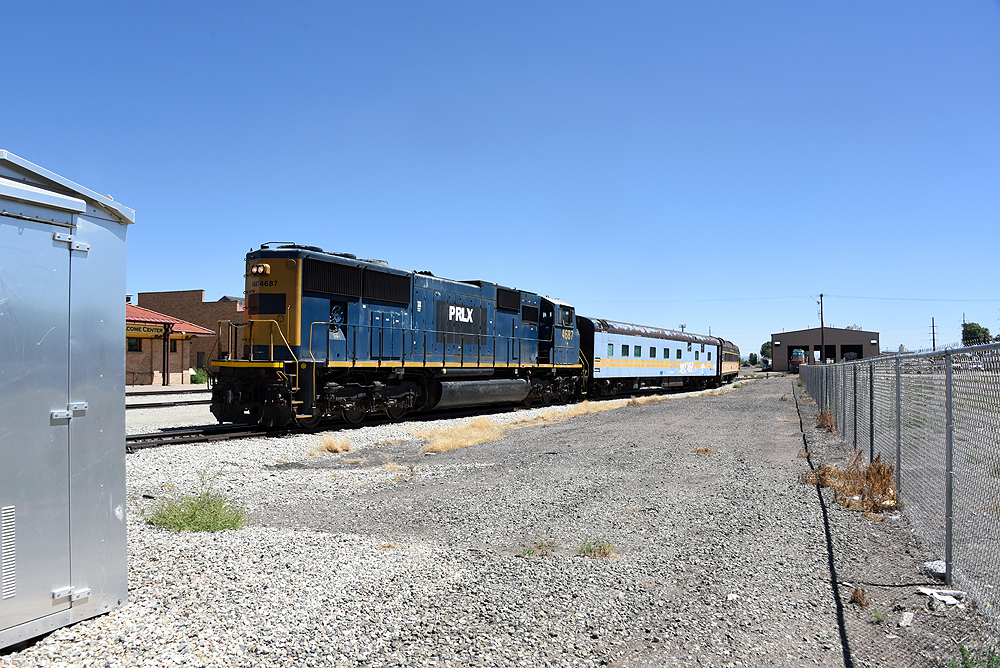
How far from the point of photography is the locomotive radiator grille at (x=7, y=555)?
3.57 m

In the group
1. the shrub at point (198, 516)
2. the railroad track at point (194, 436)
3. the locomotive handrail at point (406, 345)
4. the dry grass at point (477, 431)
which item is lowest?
the dry grass at point (477, 431)

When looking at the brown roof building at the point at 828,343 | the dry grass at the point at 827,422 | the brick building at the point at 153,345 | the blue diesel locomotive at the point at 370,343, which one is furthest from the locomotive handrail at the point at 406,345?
the brown roof building at the point at 828,343

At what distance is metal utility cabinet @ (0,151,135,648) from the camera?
3.61 meters

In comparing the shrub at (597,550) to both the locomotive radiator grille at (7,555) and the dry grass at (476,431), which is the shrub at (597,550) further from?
the dry grass at (476,431)

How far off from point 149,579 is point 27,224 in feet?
8.55

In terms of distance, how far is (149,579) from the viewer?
464 centimetres

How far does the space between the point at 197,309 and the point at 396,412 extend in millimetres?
35574

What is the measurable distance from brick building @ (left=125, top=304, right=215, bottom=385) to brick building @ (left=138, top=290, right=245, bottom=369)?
4.95m

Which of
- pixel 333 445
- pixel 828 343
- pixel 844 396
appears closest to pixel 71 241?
pixel 333 445

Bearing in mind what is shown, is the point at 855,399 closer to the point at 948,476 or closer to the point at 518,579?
the point at 948,476

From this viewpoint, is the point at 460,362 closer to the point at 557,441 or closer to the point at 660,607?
the point at 557,441

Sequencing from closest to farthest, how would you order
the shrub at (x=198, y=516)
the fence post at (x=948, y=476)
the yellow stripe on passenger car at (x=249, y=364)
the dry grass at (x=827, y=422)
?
the fence post at (x=948, y=476) → the shrub at (x=198, y=516) → the yellow stripe on passenger car at (x=249, y=364) → the dry grass at (x=827, y=422)

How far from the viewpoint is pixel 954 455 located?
5.28m

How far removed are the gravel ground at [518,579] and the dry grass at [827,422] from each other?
8286 millimetres
